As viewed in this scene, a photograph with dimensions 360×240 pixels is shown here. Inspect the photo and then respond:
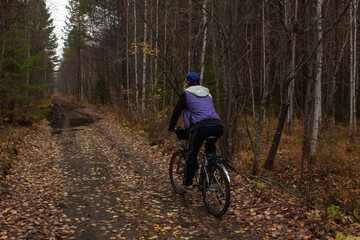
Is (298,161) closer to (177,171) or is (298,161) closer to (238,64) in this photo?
(238,64)

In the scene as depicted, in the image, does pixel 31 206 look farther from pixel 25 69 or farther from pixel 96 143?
pixel 25 69

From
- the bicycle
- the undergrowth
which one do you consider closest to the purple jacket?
the bicycle

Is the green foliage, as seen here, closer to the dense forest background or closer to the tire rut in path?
the dense forest background

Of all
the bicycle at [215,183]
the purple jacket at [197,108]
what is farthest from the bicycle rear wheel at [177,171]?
the purple jacket at [197,108]

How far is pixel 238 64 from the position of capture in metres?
9.11

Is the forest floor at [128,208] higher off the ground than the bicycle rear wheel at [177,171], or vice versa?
the bicycle rear wheel at [177,171]

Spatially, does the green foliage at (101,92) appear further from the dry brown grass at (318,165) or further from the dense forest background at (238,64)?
the dry brown grass at (318,165)

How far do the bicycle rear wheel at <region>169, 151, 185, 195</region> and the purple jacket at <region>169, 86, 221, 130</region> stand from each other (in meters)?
1.18

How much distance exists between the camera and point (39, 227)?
13.3 feet

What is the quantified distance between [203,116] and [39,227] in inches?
122

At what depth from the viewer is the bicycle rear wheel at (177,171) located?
18.6 ft

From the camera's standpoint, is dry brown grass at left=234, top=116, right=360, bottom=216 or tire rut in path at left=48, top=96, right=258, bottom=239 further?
dry brown grass at left=234, top=116, right=360, bottom=216

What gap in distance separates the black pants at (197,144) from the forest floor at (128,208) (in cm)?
63

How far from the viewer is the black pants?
4.56 metres
